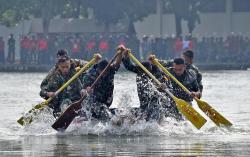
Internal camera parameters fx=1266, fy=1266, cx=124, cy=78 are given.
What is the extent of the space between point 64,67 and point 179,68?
197cm

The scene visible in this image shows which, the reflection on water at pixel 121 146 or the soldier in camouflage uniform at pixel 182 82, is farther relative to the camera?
the soldier in camouflage uniform at pixel 182 82

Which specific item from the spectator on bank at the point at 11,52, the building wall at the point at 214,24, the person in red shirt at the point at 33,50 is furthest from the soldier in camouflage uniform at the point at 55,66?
the building wall at the point at 214,24

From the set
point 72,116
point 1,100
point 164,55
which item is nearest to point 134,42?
point 164,55

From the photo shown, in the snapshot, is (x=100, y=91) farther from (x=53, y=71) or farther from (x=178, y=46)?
(x=178, y=46)

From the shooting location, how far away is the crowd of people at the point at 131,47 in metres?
55.0

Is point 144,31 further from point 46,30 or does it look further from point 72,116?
point 72,116

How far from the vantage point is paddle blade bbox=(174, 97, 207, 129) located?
20.8m

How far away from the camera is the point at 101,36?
5753 centimetres

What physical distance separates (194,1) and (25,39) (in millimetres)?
11620

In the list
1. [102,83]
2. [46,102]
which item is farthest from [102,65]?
[46,102]

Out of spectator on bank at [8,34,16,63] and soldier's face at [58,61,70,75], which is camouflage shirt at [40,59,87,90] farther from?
spectator on bank at [8,34,16,63]

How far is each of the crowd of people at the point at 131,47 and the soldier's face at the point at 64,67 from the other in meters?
32.9

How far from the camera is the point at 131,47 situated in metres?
55.6

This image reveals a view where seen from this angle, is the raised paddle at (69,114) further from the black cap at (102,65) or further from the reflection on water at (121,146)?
the reflection on water at (121,146)
